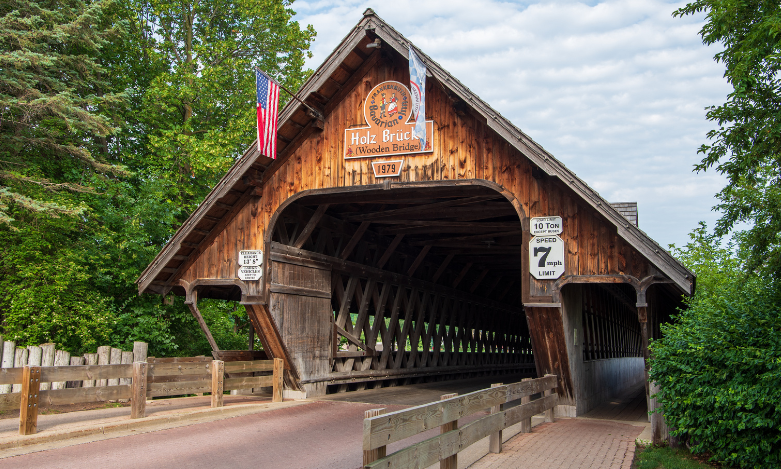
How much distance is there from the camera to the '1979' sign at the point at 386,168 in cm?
1116

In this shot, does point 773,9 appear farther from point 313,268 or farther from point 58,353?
point 58,353

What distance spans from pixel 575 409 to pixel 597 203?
378cm

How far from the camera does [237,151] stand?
787 inches

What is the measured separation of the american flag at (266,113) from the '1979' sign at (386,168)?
1871 mm

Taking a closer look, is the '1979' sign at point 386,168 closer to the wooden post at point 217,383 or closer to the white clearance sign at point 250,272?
the white clearance sign at point 250,272

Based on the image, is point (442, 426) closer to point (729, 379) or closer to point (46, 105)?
point (729, 379)

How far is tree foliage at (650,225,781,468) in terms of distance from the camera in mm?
6207

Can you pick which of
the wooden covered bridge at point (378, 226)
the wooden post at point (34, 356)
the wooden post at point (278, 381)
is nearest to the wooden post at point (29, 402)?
the wooden post at point (34, 356)

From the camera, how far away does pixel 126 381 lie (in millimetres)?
12234

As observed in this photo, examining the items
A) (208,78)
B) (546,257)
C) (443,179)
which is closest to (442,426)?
(546,257)

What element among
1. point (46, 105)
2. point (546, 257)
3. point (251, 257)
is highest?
point (46, 105)

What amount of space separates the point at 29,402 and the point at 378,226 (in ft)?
32.6

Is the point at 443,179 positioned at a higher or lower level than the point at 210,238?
higher

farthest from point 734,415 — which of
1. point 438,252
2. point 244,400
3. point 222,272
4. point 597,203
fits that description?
point 438,252
